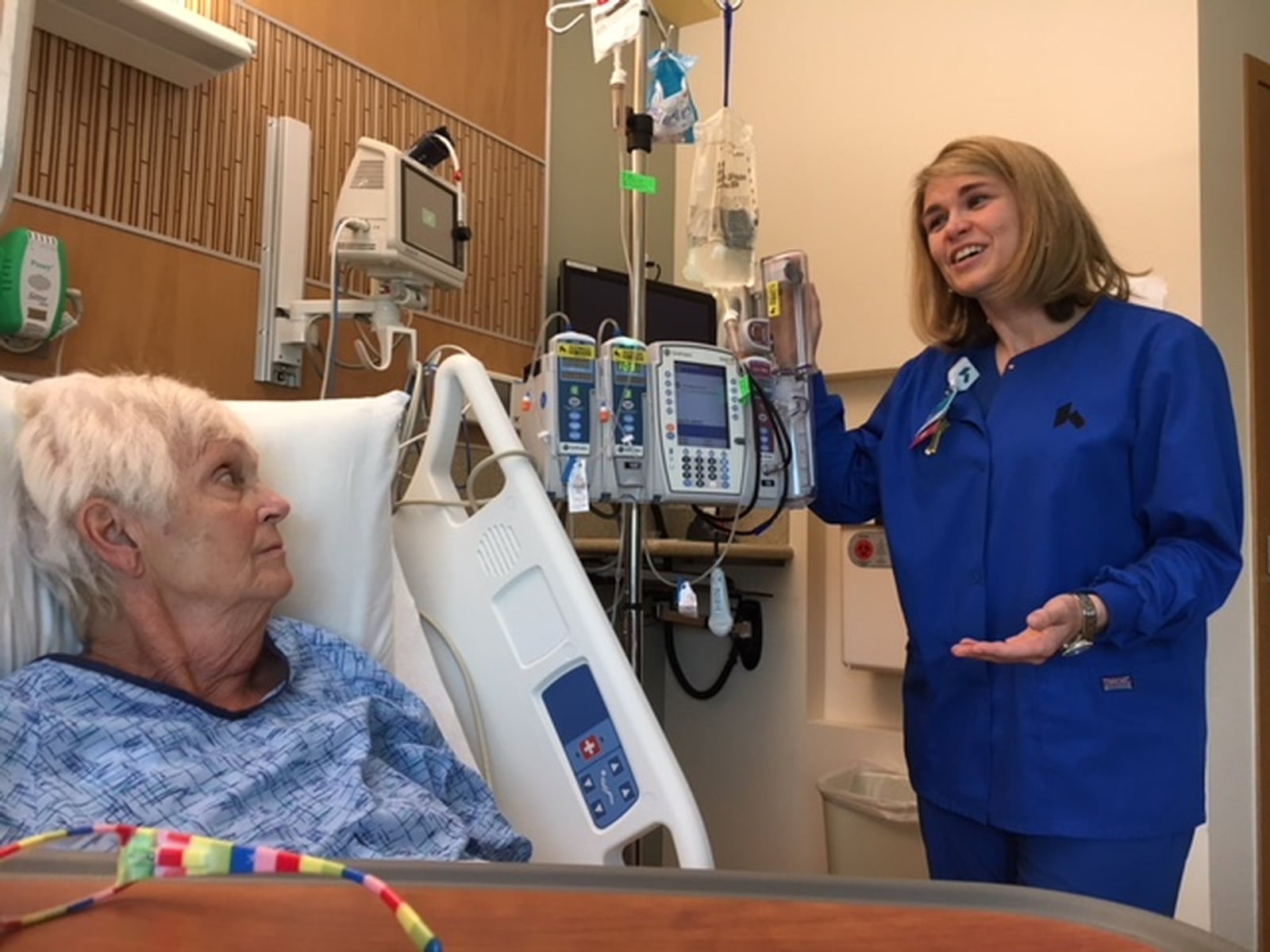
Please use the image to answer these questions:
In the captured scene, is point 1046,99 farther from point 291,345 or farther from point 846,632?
point 291,345

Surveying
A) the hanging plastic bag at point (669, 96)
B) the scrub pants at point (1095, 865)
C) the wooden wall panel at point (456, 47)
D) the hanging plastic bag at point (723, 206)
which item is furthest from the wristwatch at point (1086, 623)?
the wooden wall panel at point (456, 47)

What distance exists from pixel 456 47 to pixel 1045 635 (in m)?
2.06

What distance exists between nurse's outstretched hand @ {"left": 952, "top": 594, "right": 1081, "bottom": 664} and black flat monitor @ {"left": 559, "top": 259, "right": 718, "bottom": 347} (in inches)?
60.0

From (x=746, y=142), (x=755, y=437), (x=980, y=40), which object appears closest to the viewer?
(x=755, y=437)

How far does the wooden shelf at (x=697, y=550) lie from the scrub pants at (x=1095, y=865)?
3.71 ft

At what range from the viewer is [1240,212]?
2555 mm

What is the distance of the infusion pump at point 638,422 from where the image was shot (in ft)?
5.39

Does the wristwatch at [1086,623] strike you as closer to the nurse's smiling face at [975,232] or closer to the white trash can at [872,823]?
the nurse's smiling face at [975,232]

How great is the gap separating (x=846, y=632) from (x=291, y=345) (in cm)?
163

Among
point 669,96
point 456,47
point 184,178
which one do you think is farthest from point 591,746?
point 456,47

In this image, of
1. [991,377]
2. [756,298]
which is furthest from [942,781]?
[756,298]

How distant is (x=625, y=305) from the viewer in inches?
114

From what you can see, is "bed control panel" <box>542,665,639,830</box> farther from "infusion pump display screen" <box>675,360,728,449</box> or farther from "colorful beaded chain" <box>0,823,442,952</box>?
"colorful beaded chain" <box>0,823,442,952</box>

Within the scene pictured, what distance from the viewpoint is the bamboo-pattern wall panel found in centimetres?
179
